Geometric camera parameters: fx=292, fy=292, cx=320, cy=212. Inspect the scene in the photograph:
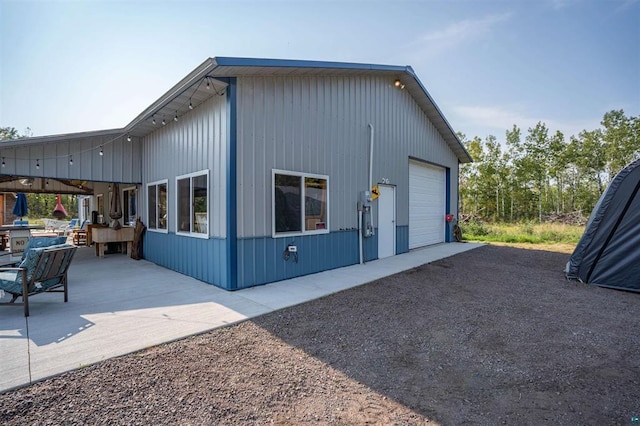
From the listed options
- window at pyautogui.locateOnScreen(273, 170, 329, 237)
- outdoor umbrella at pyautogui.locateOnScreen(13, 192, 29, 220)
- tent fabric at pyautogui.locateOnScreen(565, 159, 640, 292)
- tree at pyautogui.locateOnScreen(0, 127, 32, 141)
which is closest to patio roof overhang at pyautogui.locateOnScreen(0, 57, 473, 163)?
window at pyautogui.locateOnScreen(273, 170, 329, 237)

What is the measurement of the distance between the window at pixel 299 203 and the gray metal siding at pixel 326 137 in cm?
15

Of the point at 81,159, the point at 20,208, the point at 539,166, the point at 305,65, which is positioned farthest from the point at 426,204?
the point at 539,166

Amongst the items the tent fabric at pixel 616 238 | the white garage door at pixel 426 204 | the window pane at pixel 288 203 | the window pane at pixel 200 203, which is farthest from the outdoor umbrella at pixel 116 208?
the tent fabric at pixel 616 238

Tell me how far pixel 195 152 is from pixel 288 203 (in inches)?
83.8

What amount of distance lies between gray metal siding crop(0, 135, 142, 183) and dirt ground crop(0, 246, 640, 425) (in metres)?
Result: 6.44

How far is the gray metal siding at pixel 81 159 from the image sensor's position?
252 inches

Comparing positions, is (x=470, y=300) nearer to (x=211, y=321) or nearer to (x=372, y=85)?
(x=211, y=321)

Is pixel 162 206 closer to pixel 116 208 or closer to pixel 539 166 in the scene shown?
pixel 116 208

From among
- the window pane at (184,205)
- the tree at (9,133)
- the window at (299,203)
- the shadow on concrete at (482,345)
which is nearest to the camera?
the shadow on concrete at (482,345)

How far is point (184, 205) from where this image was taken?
6.11 m

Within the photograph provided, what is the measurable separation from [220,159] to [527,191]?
87.4ft

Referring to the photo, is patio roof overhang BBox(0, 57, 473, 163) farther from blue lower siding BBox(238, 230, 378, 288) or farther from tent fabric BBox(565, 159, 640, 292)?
tent fabric BBox(565, 159, 640, 292)

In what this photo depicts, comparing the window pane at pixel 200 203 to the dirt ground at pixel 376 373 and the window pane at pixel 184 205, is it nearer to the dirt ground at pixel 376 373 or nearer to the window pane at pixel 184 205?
the window pane at pixel 184 205

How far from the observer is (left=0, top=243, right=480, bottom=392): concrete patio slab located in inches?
105
